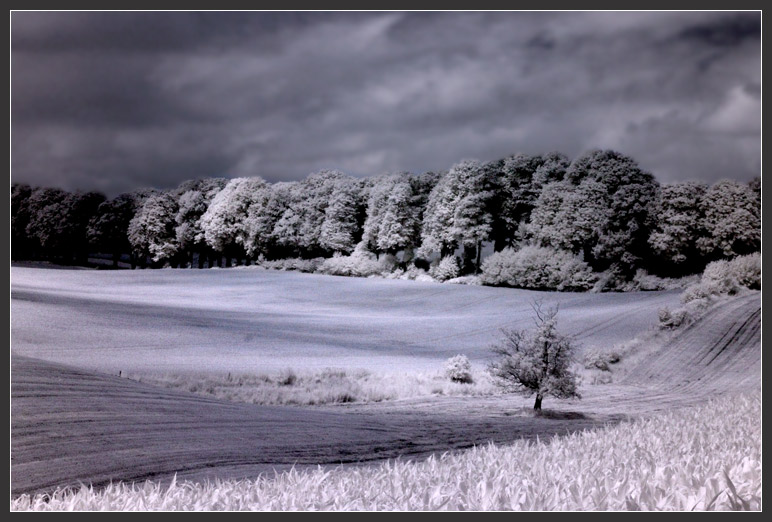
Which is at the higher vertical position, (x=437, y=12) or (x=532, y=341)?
(x=437, y=12)

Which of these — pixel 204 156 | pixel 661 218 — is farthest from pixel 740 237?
pixel 204 156

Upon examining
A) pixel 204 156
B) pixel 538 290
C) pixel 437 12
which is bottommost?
pixel 538 290

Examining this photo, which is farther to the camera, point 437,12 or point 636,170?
point 636,170

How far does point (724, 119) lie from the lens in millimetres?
4809

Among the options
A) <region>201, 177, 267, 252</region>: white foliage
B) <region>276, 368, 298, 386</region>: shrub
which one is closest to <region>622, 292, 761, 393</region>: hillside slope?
<region>276, 368, 298, 386</region>: shrub

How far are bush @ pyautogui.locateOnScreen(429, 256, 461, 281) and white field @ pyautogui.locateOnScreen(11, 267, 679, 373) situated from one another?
95 mm

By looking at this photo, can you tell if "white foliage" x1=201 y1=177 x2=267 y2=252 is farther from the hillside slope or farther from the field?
the hillside slope

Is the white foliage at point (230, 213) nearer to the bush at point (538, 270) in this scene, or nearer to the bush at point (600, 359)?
the bush at point (538, 270)

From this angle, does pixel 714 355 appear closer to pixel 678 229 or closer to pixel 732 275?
pixel 732 275

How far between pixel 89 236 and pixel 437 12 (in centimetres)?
310

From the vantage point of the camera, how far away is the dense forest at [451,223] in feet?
16.7

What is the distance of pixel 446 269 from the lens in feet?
17.4

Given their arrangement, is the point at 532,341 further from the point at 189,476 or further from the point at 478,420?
the point at 189,476

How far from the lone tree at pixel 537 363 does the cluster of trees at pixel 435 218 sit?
71 centimetres
